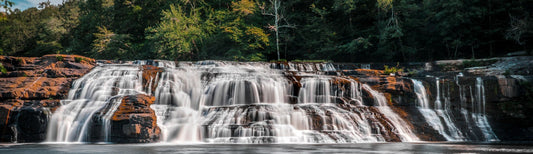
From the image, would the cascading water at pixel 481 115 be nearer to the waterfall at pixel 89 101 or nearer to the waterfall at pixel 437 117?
the waterfall at pixel 437 117

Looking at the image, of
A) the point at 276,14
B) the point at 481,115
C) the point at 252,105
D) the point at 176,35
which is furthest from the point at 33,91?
the point at 276,14

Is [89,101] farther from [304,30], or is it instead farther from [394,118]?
[304,30]

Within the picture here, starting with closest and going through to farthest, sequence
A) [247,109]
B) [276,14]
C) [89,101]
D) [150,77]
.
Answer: [247,109], [89,101], [150,77], [276,14]

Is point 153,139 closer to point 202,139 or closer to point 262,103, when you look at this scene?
point 202,139

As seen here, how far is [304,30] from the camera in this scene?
36.2 meters

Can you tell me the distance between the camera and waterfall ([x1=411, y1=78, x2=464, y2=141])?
14546mm

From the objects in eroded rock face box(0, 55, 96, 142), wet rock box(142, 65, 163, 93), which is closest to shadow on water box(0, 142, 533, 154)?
eroded rock face box(0, 55, 96, 142)

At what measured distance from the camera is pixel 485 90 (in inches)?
640

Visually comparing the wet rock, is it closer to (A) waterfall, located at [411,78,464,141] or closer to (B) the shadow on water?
(B) the shadow on water

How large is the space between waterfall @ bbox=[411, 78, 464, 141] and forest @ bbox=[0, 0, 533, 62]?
43.9ft

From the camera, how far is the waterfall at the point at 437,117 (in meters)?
14.5

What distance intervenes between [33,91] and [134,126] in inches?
209

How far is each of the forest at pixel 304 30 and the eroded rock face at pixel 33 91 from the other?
15.0m

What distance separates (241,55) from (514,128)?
23656mm
